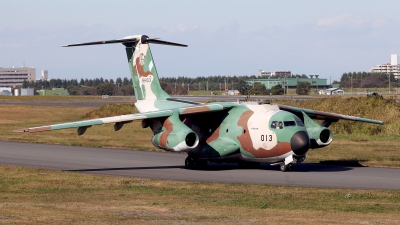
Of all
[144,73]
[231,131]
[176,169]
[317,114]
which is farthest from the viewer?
[144,73]

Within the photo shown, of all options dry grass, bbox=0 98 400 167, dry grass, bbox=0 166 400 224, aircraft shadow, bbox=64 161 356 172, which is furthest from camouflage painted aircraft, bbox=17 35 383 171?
dry grass, bbox=0 98 400 167

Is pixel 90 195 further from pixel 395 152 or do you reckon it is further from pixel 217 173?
pixel 395 152

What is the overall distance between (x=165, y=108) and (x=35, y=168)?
6155 millimetres

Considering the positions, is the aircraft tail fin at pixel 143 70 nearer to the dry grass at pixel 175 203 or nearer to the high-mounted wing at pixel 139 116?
the high-mounted wing at pixel 139 116

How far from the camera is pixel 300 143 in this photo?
82.5ft

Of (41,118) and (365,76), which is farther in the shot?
(365,76)

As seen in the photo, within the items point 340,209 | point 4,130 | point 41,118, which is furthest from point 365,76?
point 340,209

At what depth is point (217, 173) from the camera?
26.6 m

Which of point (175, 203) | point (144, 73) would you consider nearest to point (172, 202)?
point (175, 203)

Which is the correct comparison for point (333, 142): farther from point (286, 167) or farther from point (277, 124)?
point (277, 124)

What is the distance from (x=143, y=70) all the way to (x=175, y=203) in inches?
563

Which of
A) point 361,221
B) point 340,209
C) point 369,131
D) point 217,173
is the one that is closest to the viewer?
point 361,221

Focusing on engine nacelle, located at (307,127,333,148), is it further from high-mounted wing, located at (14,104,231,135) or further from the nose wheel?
high-mounted wing, located at (14,104,231,135)

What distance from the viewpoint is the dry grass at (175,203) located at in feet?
50.3
